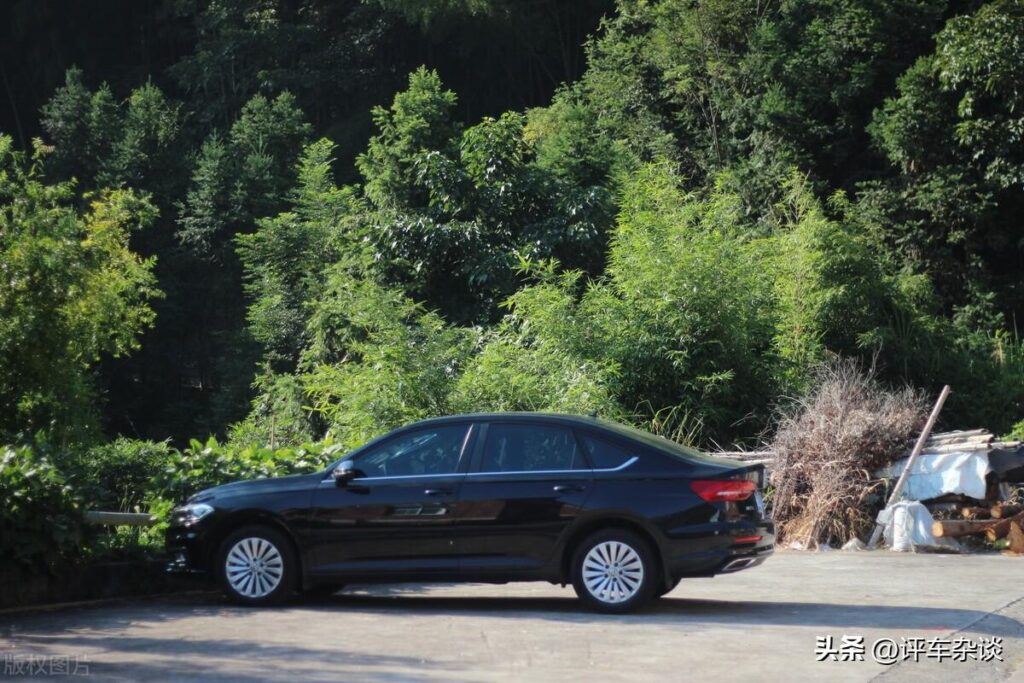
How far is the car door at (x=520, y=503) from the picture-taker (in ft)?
33.6

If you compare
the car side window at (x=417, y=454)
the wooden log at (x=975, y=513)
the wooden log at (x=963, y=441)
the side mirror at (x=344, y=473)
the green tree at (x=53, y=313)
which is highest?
the green tree at (x=53, y=313)

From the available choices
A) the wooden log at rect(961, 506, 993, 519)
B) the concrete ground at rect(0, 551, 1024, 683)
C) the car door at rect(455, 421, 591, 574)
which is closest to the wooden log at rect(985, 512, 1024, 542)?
the wooden log at rect(961, 506, 993, 519)

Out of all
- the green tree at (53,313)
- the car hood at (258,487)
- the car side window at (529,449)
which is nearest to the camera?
the car side window at (529,449)

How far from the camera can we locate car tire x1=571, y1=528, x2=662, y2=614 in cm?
1009

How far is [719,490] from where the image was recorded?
33.1 feet

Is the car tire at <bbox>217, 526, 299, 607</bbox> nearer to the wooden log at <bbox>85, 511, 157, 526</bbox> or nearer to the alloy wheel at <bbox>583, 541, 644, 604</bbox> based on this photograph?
the wooden log at <bbox>85, 511, 157, 526</bbox>

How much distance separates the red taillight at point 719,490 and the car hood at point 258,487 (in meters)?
3.18

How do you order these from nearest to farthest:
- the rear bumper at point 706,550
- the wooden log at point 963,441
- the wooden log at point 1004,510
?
the rear bumper at point 706,550 < the wooden log at point 1004,510 < the wooden log at point 963,441

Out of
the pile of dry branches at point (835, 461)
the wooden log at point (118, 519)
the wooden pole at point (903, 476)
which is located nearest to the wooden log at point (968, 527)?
the wooden pole at point (903, 476)

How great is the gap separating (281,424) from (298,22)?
2167 cm

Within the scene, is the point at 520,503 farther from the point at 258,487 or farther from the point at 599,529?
the point at 258,487

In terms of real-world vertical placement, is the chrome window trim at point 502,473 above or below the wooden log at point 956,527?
above

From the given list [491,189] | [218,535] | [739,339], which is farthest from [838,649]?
[491,189]

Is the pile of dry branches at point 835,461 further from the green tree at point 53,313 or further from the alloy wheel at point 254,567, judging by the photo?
the green tree at point 53,313
